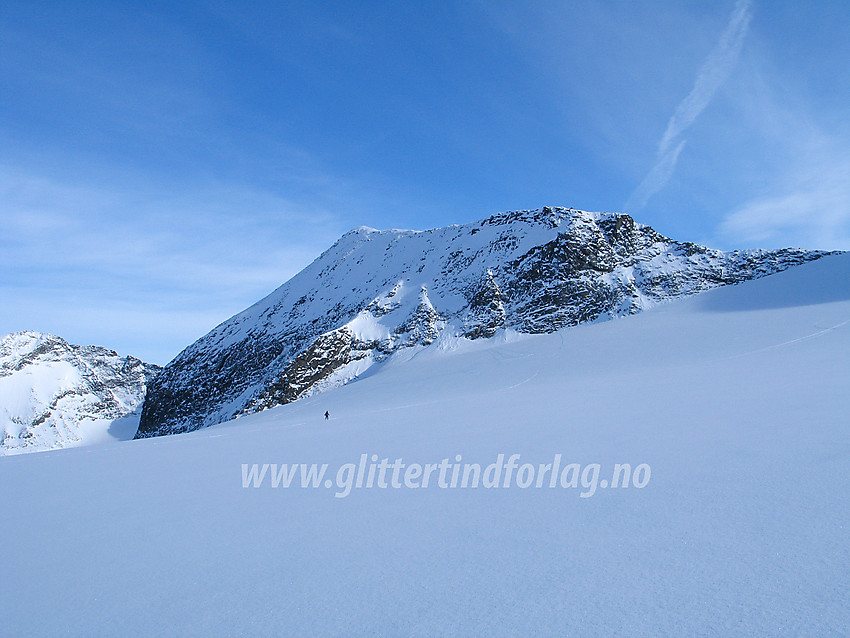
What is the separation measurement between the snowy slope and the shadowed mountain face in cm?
4446

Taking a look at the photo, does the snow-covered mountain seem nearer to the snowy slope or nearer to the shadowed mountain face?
the shadowed mountain face

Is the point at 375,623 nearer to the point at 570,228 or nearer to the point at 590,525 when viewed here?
the point at 590,525

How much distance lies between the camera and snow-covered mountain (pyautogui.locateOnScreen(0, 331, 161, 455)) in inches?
4092

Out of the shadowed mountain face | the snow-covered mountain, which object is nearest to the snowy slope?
the shadowed mountain face

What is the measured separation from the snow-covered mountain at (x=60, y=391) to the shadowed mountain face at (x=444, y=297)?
43.9 m

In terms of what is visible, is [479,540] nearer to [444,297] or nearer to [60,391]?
[444,297]

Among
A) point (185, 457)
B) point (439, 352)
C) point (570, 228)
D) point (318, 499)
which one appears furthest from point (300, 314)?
point (318, 499)

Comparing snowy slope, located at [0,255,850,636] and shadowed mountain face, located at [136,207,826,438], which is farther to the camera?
shadowed mountain face, located at [136,207,826,438]

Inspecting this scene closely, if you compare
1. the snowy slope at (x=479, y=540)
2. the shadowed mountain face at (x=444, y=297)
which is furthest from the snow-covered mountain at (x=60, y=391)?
the snowy slope at (x=479, y=540)

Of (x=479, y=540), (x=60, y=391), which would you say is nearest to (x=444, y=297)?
(x=479, y=540)

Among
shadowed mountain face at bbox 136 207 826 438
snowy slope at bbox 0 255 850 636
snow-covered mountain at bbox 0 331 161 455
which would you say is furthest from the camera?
snow-covered mountain at bbox 0 331 161 455

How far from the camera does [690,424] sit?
8.12m

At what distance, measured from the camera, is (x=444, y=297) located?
61.9m

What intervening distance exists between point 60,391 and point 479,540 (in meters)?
149
